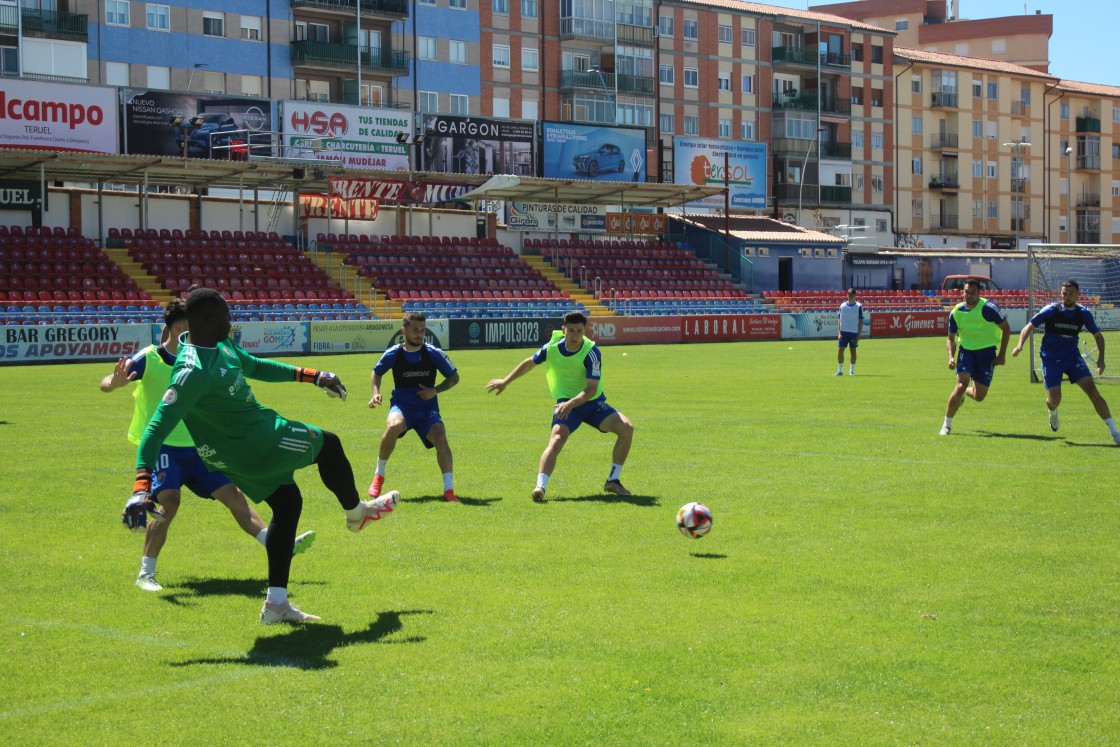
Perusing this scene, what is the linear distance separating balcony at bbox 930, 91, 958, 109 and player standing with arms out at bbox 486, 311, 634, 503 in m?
86.5

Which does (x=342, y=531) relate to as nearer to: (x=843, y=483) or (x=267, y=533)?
(x=267, y=533)

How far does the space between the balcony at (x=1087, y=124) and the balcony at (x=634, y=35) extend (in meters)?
44.8

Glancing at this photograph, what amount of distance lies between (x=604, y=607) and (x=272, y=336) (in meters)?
33.2

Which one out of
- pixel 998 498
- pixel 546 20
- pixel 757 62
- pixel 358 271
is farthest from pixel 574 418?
pixel 757 62

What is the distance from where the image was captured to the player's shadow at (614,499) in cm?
1195

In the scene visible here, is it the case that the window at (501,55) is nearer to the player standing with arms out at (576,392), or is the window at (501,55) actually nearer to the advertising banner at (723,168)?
the advertising banner at (723,168)

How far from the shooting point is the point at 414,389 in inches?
494

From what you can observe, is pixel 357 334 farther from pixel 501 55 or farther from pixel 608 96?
pixel 608 96

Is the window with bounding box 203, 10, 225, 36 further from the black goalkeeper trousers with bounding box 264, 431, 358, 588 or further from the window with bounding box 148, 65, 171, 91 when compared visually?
the black goalkeeper trousers with bounding box 264, 431, 358, 588

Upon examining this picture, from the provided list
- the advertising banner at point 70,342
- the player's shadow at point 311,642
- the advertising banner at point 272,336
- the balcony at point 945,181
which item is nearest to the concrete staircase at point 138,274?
the advertising banner at point 272,336

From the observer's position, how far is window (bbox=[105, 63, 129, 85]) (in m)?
58.7

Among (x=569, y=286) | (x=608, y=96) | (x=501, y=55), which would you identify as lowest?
(x=569, y=286)

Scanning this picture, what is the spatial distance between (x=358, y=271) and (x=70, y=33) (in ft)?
65.2

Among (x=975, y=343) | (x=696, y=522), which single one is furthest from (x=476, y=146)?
(x=696, y=522)
